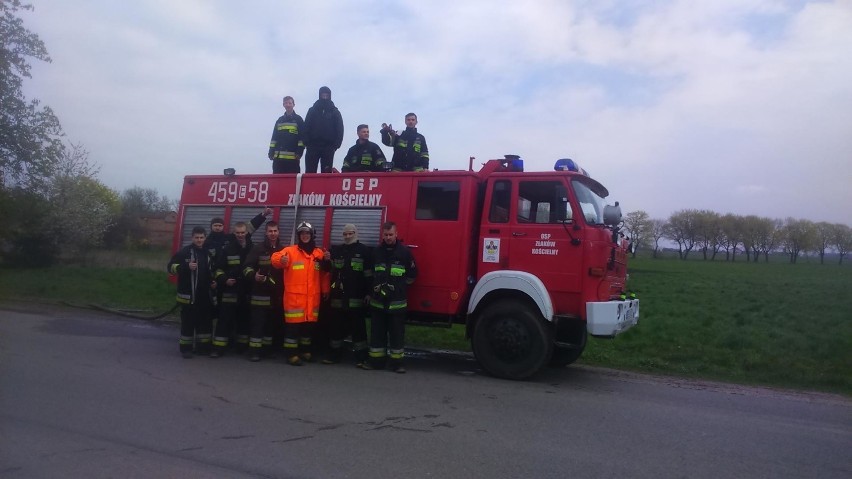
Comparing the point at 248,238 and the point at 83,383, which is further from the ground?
the point at 248,238

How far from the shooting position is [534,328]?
318 inches

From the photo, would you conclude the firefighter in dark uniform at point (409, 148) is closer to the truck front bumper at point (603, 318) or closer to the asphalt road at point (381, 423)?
the asphalt road at point (381, 423)

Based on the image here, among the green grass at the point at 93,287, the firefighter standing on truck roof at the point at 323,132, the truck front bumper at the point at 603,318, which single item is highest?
the firefighter standing on truck roof at the point at 323,132

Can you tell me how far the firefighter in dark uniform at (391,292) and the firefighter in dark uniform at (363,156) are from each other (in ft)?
7.76

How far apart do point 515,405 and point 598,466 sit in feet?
6.41

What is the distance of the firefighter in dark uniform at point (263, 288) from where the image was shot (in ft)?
29.5

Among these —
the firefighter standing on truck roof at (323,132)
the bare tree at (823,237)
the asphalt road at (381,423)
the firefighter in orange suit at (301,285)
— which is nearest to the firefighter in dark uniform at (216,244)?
the asphalt road at (381,423)

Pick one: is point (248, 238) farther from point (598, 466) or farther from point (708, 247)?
point (708, 247)

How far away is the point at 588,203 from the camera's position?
8.32 meters

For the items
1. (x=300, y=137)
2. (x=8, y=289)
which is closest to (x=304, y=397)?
(x=300, y=137)

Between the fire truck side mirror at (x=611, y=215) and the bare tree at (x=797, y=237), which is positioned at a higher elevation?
the bare tree at (x=797, y=237)

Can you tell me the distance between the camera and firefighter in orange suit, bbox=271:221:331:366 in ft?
28.4

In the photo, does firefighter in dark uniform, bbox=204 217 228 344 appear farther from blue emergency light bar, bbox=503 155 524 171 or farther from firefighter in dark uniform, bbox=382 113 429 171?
blue emergency light bar, bbox=503 155 524 171

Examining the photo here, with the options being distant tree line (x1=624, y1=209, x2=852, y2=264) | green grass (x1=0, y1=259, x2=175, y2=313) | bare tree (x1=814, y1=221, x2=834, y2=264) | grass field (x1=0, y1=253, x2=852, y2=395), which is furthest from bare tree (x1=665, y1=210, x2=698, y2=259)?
green grass (x1=0, y1=259, x2=175, y2=313)
